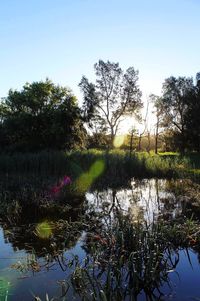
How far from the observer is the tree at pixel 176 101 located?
5109cm

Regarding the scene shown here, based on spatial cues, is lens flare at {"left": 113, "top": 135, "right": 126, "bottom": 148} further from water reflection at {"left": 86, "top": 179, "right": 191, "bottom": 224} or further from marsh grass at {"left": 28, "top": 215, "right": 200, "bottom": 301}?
marsh grass at {"left": 28, "top": 215, "right": 200, "bottom": 301}

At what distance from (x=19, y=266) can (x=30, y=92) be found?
123 feet

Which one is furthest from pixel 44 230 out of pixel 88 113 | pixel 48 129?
pixel 88 113

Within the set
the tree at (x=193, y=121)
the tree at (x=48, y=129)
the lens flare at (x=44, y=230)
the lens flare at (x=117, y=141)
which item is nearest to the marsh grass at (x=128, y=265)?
the lens flare at (x=44, y=230)

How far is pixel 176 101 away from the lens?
2093 inches

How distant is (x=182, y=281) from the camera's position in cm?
567

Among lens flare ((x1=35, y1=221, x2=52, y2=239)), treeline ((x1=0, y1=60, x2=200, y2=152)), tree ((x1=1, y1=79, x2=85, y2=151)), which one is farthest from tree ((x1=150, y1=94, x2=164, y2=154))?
lens flare ((x1=35, y1=221, x2=52, y2=239))

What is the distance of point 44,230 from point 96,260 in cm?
278

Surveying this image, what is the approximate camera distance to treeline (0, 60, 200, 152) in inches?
1106

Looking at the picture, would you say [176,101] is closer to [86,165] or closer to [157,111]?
[157,111]

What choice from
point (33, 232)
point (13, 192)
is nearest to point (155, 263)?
point (33, 232)

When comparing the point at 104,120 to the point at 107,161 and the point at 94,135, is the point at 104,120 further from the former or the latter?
the point at 107,161

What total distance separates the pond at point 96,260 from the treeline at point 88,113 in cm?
1832

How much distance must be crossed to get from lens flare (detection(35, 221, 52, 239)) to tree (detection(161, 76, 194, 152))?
42.4 meters
